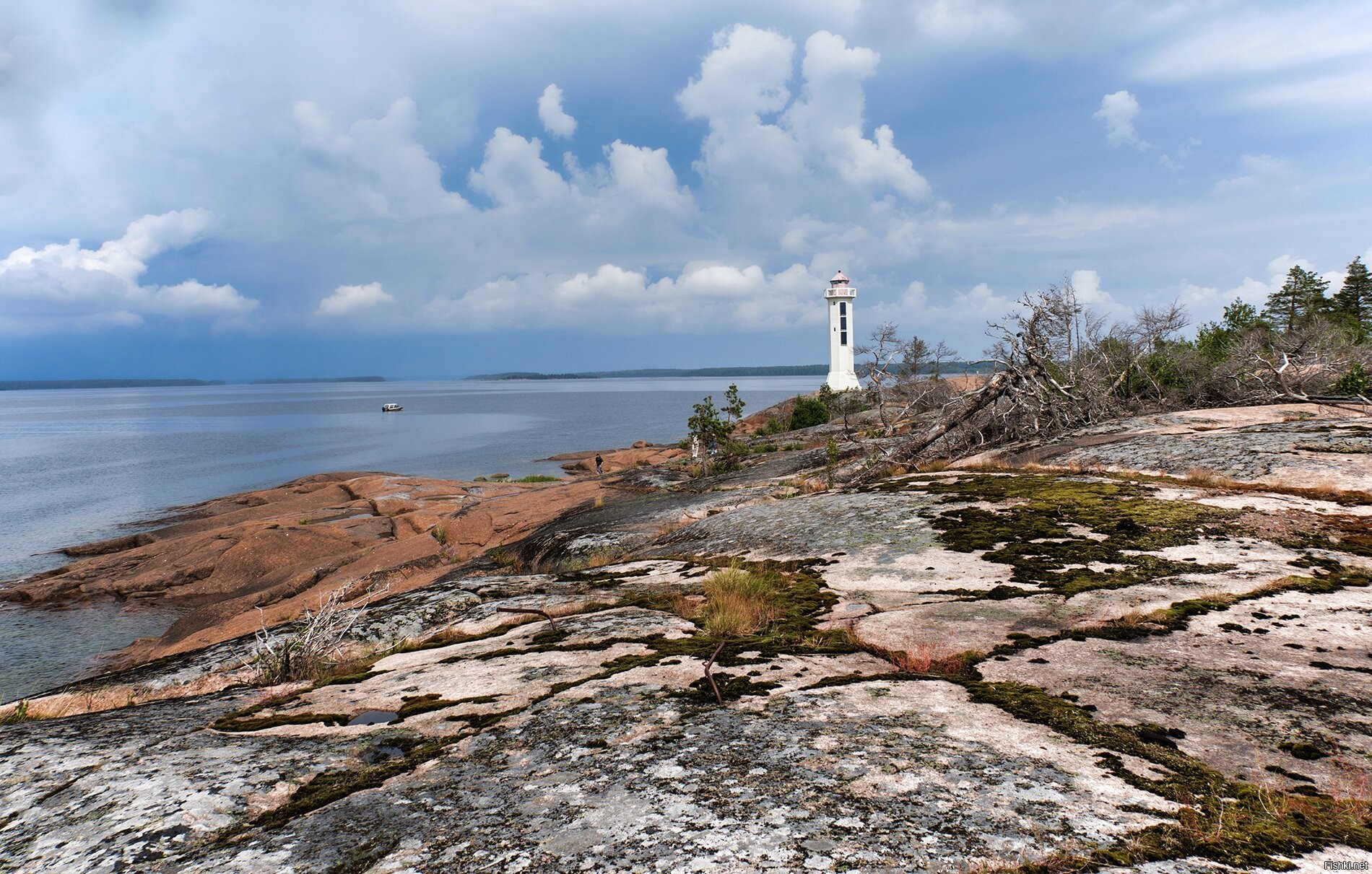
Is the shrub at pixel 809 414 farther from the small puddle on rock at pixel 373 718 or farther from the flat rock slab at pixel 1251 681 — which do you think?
the small puddle on rock at pixel 373 718

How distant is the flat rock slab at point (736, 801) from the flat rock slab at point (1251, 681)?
879mm

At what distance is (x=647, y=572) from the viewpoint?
10.3m

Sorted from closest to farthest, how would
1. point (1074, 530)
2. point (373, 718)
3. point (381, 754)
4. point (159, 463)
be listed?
1. point (381, 754)
2. point (373, 718)
3. point (1074, 530)
4. point (159, 463)

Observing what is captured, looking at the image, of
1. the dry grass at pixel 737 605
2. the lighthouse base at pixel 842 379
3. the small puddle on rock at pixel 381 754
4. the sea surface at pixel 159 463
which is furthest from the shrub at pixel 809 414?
the small puddle on rock at pixel 381 754

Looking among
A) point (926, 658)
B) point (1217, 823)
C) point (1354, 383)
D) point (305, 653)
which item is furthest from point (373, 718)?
point (1354, 383)

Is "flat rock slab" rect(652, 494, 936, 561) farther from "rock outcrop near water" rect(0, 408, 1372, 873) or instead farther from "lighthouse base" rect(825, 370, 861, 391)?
"lighthouse base" rect(825, 370, 861, 391)

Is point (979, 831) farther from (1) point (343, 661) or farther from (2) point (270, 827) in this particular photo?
(1) point (343, 661)

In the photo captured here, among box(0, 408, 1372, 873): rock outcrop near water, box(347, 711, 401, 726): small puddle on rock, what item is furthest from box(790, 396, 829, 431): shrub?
box(347, 711, 401, 726): small puddle on rock

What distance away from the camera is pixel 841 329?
303ft

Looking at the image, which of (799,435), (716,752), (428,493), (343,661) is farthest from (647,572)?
(799,435)

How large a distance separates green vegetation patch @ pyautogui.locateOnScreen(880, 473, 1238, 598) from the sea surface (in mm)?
24102

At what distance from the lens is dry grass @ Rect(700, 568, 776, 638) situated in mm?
6941

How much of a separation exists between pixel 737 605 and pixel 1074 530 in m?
5.45

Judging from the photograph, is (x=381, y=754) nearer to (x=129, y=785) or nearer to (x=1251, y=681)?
(x=129, y=785)
